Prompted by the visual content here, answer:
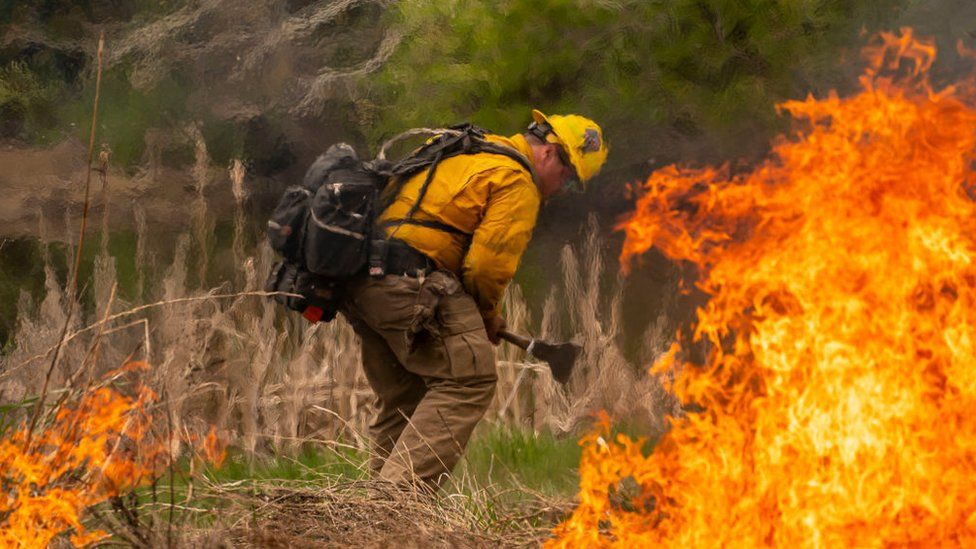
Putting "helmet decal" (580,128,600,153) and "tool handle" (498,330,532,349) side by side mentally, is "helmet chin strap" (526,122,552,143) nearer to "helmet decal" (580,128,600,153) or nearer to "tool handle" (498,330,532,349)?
"helmet decal" (580,128,600,153)

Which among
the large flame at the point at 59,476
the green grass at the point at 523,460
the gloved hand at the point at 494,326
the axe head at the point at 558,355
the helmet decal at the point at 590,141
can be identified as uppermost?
the helmet decal at the point at 590,141

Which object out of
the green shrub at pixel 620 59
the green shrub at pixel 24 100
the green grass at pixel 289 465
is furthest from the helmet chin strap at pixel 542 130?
the green shrub at pixel 24 100

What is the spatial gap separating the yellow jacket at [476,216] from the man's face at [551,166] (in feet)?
0.58

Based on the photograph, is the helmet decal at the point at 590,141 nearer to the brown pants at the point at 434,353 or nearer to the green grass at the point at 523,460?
the brown pants at the point at 434,353

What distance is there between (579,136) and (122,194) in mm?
5467

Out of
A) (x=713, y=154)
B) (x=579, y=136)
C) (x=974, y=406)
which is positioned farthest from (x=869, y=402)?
(x=713, y=154)

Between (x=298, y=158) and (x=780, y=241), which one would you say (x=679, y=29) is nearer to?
(x=298, y=158)

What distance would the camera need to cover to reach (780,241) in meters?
3.57

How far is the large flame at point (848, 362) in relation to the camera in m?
3.27

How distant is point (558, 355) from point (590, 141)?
2.68 ft

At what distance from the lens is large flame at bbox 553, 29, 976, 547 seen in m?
3.27

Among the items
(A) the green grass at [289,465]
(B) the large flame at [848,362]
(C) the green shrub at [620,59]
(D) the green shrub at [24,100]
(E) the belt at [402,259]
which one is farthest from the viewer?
(D) the green shrub at [24,100]

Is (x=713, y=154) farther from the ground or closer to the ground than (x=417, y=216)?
closer to the ground

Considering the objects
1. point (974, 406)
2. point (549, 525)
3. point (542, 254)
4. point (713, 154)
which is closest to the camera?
point (974, 406)
